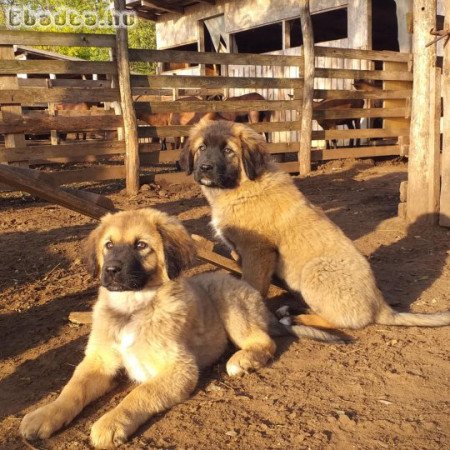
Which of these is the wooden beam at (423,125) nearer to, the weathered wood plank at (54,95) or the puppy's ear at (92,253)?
the weathered wood plank at (54,95)

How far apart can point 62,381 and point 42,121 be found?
5886 mm

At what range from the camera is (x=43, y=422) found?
2781mm

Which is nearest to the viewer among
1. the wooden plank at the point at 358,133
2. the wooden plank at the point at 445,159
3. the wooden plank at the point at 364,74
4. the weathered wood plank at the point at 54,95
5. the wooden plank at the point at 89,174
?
the wooden plank at the point at 445,159

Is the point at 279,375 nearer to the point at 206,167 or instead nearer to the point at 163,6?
the point at 206,167

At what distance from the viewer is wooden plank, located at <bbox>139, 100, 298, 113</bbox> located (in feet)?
30.7

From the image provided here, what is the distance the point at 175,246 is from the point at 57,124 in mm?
6042

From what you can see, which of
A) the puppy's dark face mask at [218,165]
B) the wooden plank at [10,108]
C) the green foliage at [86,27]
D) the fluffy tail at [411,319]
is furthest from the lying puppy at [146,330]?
the green foliage at [86,27]

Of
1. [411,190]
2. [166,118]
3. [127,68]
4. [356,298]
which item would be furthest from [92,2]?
[356,298]

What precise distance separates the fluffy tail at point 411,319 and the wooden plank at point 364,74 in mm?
8044

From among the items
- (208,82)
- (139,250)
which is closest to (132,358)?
(139,250)

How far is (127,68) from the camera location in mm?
8773

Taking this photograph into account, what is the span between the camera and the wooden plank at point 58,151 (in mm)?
8125

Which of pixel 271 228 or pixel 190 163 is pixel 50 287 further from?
pixel 271 228

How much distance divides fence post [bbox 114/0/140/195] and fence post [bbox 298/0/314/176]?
3.84 m
